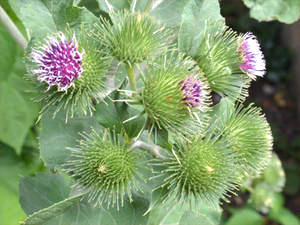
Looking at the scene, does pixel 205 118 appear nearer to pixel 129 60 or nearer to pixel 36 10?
pixel 129 60

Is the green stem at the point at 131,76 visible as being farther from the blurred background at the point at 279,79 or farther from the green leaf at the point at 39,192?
the blurred background at the point at 279,79

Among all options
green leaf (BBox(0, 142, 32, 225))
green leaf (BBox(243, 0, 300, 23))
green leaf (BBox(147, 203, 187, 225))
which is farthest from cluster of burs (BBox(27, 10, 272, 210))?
green leaf (BBox(0, 142, 32, 225))

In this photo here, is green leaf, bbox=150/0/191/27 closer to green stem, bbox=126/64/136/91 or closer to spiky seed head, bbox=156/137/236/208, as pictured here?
green stem, bbox=126/64/136/91

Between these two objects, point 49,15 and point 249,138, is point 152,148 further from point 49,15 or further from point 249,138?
point 49,15

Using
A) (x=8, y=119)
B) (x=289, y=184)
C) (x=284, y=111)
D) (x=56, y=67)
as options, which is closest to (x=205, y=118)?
(x=56, y=67)

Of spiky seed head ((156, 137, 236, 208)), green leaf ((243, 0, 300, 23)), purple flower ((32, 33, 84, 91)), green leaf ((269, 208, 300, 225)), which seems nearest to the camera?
purple flower ((32, 33, 84, 91))

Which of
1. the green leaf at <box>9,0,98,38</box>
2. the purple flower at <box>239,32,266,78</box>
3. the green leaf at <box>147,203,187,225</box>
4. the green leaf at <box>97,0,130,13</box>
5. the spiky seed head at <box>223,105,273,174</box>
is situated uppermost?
the green leaf at <box>9,0,98,38</box>

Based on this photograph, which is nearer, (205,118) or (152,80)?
(152,80)

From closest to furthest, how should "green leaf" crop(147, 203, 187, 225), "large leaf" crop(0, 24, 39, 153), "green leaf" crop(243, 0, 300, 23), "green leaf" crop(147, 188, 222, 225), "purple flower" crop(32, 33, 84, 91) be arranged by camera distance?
1. "purple flower" crop(32, 33, 84, 91)
2. "green leaf" crop(147, 188, 222, 225)
3. "green leaf" crop(147, 203, 187, 225)
4. "green leaf" crop(243, 0, 300, 23)
5. "large leaf" crop(0, 24, 39, 153)

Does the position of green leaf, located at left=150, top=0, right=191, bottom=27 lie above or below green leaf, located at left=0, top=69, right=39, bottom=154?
above
